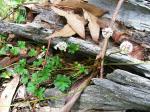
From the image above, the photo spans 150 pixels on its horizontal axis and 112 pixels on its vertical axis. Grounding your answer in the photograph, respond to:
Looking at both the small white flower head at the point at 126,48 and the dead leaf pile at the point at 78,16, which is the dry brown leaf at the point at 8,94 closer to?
the dead leaf pile at the point at 78,16

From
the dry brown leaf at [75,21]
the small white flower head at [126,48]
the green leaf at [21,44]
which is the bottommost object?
the green leaf at [21,44]

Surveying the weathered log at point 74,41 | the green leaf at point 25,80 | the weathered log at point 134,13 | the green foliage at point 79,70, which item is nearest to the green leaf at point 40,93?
the green leaf at point 25,80

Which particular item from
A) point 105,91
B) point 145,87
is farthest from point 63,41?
point 145,87

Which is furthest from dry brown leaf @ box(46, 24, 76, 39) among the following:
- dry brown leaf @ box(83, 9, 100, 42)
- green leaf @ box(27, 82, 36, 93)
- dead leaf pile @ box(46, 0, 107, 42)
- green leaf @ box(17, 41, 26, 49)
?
green leaf @ box(27, 82, 36, 93)

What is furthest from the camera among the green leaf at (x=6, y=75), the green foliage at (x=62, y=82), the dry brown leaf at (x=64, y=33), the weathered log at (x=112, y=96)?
the green leaf at (x=6, y=75)

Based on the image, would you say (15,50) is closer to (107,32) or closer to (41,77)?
(41,77)

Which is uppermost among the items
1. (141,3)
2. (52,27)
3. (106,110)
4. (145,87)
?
(141,3)

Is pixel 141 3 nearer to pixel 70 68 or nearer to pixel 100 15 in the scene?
pixel 100 15
